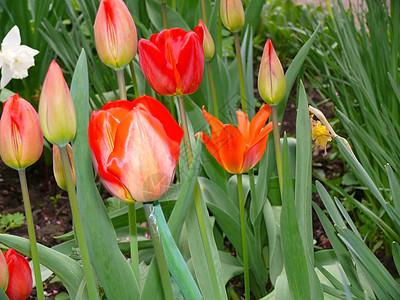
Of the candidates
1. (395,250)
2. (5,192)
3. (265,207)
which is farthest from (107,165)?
(5,192)

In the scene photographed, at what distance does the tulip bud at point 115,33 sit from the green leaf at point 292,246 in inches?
9.1

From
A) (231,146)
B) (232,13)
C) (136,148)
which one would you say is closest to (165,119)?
(136,148)

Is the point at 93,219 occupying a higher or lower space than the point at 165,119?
lower

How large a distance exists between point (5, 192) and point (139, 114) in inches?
55.2

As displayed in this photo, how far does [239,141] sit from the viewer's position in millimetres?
916

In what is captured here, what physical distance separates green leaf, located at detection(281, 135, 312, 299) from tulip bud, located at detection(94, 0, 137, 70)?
9.1 inches

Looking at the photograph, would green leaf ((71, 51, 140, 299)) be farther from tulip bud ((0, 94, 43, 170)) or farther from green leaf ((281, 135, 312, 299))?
green leaf ((281, 135, 312, 299))

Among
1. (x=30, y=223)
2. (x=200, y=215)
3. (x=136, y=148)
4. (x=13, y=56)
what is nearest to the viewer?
(x=136, y=148)

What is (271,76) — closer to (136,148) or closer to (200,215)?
(200,215)

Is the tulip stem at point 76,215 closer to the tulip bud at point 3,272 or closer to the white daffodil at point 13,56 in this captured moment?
the tulip bud at point 3,272

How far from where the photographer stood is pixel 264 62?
0.89m

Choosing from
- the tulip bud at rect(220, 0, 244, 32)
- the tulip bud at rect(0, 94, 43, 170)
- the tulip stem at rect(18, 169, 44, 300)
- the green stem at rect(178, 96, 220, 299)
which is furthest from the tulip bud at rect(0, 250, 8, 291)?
the tulip bud at rect(220, 0, 244, 32)

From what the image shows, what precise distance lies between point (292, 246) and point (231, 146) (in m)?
0.20

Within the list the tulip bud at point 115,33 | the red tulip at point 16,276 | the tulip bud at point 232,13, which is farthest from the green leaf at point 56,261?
the tulip bud at point 232,13
